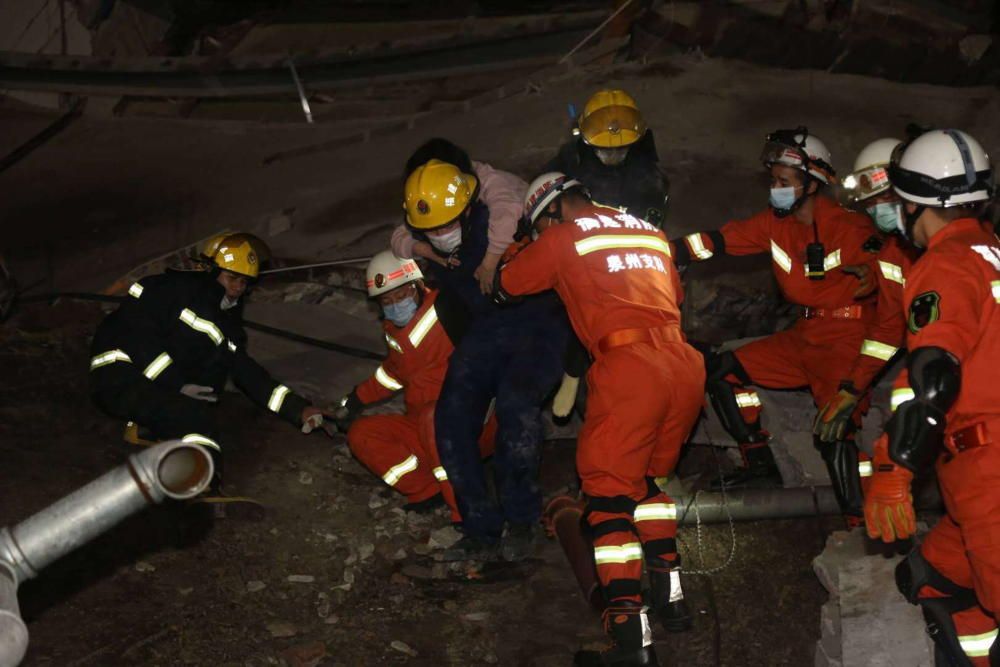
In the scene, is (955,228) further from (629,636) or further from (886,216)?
(629,636)

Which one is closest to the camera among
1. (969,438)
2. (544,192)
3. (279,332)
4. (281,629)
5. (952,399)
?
(952,399)

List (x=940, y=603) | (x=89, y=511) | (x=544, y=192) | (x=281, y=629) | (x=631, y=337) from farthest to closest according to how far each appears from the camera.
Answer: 1. (x=544, y=192)
2. (x=281, y=629)
3. (x=631, y=337)
4. (x=940, y=603)
5. (x=89, y=511)

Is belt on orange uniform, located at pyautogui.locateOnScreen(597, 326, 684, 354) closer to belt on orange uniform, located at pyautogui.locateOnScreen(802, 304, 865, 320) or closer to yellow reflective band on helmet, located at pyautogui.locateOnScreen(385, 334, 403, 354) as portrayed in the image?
belt on orange uniform, located at pyautogui.locateOnScreen(802, 304, 865, 320)

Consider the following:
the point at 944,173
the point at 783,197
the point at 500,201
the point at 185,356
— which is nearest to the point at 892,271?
the point at 783,197

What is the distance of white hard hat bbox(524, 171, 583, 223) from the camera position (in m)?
5.44

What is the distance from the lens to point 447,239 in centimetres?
589

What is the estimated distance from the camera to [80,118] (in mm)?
11977

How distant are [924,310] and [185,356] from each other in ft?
13.1

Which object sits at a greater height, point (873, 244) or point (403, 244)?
point (403, 244)

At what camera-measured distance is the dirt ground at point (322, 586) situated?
4.75 m

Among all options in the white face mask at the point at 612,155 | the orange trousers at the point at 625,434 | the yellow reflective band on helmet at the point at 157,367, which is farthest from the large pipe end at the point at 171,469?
the white face mask at the point at 612,155

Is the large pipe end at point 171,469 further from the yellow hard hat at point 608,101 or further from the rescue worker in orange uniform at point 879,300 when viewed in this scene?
the yellow hard hat at point 608,101

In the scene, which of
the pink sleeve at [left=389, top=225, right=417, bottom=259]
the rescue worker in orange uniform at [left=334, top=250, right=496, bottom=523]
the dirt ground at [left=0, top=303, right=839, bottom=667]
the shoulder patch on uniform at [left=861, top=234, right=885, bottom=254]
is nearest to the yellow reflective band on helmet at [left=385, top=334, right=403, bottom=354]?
the rescue worker in orange uniform at [left=334, top=250, right=496, bottom=523]

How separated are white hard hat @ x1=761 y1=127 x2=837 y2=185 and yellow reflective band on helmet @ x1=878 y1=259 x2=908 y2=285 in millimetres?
707
